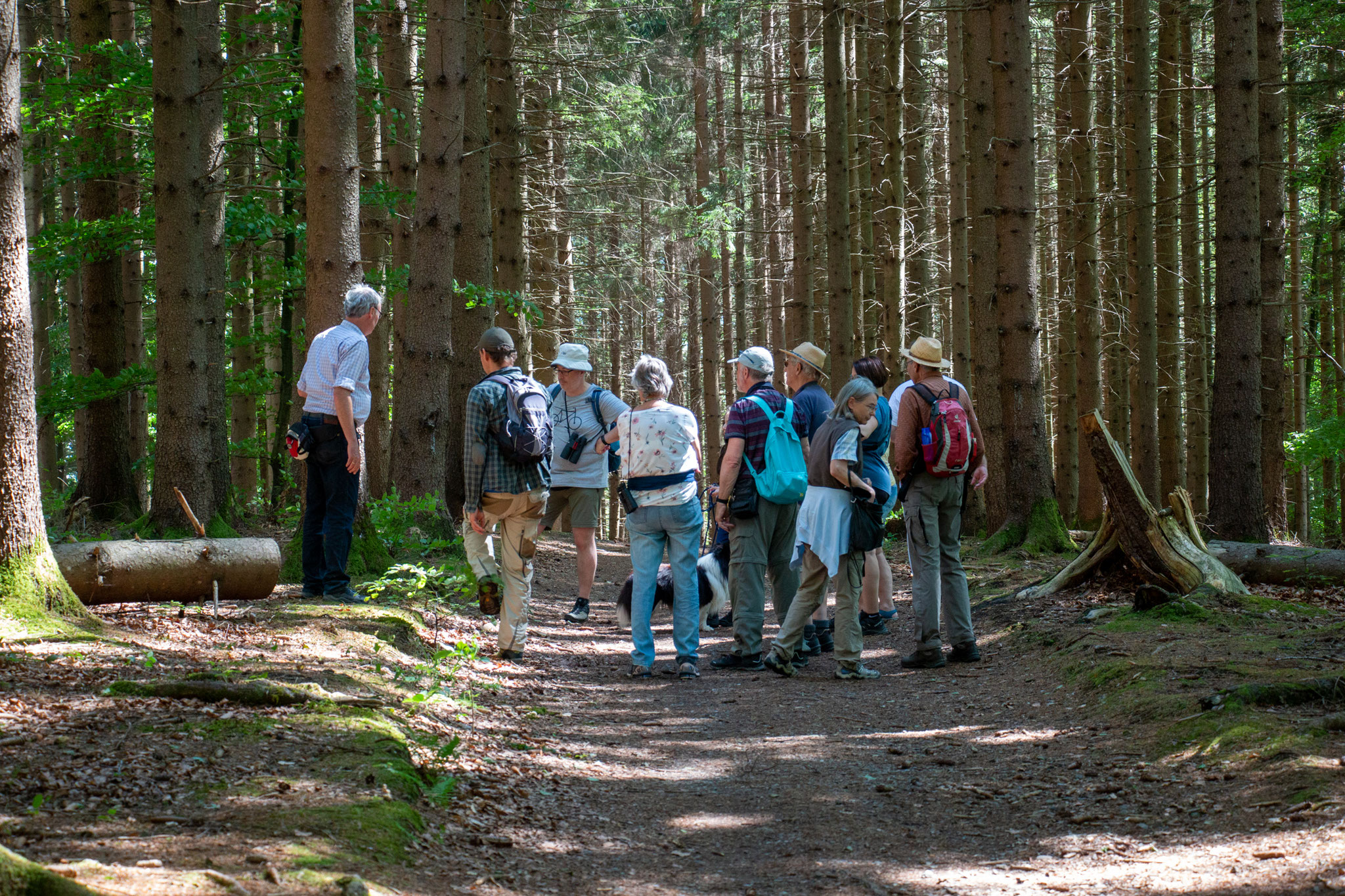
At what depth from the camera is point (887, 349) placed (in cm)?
1652

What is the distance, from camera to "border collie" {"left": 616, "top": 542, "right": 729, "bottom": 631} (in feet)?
27.8

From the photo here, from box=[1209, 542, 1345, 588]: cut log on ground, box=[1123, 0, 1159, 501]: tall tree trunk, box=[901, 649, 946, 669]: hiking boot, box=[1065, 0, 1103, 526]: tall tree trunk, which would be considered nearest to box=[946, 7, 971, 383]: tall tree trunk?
box=[1065, 0, 1103, 526]: tall tree trunk

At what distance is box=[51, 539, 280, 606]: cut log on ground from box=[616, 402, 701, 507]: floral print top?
256 centimetres

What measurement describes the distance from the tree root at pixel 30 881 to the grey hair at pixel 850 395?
5414mm

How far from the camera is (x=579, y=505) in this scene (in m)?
8.93

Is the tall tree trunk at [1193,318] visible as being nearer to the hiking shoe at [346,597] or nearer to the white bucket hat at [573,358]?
the white bucket hat at [573,358]

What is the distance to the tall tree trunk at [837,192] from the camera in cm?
1522

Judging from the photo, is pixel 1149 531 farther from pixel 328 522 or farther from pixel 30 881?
pixel 30 881

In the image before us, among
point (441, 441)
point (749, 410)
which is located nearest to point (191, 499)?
point (441, 441)

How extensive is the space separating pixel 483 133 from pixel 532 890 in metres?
11.5

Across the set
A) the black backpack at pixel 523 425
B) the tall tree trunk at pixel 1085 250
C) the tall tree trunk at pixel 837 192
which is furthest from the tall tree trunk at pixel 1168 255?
the black backpack at pixel 523 425

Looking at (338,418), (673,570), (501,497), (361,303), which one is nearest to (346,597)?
(338,418)

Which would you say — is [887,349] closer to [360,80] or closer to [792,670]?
[360,80]

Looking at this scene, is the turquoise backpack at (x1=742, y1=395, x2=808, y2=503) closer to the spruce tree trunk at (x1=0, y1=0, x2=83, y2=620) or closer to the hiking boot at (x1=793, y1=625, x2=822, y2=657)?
the hiking boot at (x1=793, y1=625, x2=822, y2=657)
